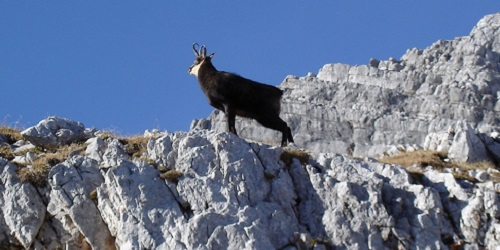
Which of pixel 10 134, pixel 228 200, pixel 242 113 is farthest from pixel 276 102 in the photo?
pixel 10 134

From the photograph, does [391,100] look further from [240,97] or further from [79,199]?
[79,199]

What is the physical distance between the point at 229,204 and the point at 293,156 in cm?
339

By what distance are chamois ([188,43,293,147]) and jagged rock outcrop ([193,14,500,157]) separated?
31.2 metres

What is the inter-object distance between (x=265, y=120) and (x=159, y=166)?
6.69 meters

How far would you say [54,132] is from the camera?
30.9 meters

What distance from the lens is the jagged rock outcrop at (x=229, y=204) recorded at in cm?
2473

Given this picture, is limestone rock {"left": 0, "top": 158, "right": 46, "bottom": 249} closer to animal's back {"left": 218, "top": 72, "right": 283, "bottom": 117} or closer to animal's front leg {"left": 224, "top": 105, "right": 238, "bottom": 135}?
animal's front leg {"left": 224, "top": 105, "right": 238, "bottom": 135}

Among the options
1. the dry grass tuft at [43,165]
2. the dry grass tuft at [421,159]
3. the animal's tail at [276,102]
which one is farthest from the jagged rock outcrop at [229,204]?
the animal's tail at [276,102]

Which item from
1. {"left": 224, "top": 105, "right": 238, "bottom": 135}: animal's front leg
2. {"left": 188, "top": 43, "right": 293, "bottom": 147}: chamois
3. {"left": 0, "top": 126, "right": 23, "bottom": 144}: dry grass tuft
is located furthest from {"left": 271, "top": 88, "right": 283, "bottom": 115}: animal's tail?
{"left": 0, "top": 126, "right": 23, "bottom": 144}: dry grass tuft

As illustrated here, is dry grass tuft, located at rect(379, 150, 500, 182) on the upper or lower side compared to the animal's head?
lower

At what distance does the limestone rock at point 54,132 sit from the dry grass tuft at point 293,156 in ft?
24.5

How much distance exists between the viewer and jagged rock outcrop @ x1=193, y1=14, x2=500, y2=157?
6931 cm

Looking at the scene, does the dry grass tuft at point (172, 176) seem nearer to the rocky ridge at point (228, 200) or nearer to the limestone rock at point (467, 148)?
the rocky ridge at point (228, 200)

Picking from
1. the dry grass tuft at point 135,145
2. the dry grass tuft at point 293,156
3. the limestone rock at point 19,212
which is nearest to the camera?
the limestone rock at point 19,212
